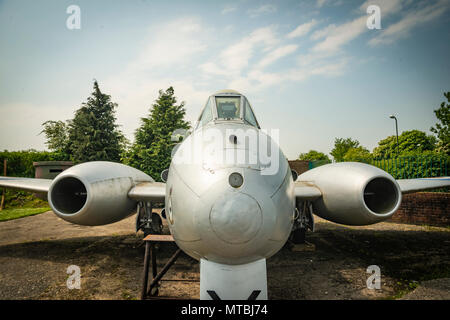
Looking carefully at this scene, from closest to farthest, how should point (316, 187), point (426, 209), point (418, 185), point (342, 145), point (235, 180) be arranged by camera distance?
point (235, 180) → point (316, 187) → point (418, 185) → point (426, 209) → point (342, 145)

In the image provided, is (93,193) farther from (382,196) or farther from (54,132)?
(54,132)

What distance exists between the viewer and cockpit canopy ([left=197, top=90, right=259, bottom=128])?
3.81 meters

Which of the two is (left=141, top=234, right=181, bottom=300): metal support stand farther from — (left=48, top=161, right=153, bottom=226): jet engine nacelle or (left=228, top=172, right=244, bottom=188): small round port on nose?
(left=228, top=172, right=244, bottom=188): small round port on nose

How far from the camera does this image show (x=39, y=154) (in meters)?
20.4

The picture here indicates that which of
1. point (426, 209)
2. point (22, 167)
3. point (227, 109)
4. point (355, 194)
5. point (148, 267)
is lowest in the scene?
point (426, 209)

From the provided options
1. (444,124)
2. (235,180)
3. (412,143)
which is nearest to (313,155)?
(412,143)

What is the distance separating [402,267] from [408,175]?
7072 millimetres

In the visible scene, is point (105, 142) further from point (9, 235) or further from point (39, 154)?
point (9, 235)

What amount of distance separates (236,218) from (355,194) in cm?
286

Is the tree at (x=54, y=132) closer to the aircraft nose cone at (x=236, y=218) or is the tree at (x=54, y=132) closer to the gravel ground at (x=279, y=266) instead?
the gravel ground at (x=279, y=266)

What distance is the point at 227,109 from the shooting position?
3.92 metres

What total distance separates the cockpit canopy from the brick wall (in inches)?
349
